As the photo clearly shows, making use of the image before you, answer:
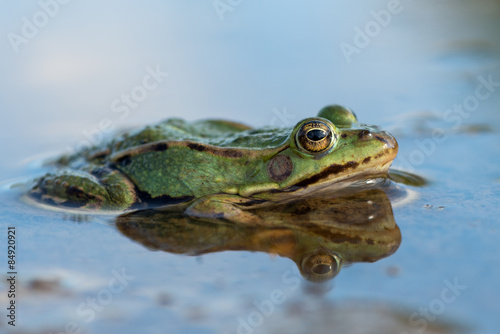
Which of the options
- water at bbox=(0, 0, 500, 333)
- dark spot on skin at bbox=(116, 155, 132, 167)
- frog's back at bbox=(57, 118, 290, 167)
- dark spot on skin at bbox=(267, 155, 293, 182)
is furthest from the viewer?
dark spot on skin at bbox=(116, 155, 132, 167)

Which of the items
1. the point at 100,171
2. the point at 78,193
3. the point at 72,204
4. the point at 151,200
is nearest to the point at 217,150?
the point at 151,200

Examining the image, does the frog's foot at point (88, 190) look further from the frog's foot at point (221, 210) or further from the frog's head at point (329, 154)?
the frog's head at point (329, 154)

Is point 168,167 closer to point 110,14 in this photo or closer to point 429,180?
point 429,180

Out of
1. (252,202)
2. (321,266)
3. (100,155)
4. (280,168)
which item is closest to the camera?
(321,266)

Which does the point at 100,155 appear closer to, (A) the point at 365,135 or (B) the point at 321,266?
(A) the point at 365,135

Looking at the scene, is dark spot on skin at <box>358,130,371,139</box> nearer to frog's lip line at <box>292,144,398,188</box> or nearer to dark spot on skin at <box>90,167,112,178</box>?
frog's lip line at <box>292,144,398,188</box>

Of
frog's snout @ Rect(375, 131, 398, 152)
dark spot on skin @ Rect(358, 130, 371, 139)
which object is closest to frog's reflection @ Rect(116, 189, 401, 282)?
frog's snout @ Rect(375, 131, 398, 152)

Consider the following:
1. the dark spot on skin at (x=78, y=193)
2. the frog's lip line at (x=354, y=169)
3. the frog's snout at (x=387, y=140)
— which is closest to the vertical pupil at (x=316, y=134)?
the frog's lip line at (x=354, y=169)
